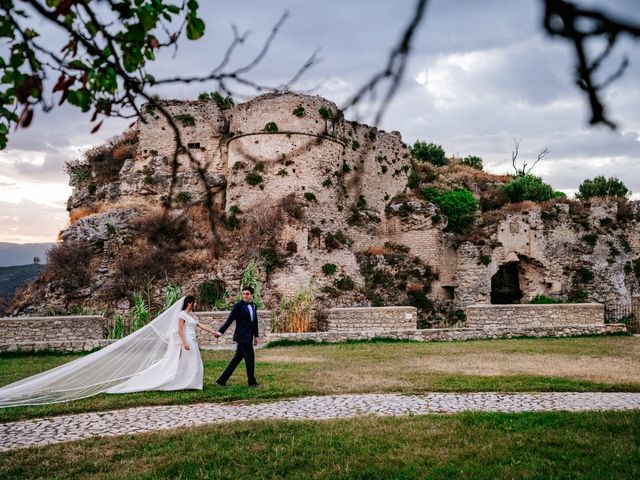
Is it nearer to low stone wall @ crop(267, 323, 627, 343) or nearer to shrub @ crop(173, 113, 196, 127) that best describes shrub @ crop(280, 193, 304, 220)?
shrub @ crop(173, 113, 196, 127)

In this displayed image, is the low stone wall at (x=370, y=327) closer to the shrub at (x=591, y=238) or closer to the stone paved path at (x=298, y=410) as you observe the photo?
the stone paved path at (x=298, y=410)

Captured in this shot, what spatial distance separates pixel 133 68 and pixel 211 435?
14.1ft

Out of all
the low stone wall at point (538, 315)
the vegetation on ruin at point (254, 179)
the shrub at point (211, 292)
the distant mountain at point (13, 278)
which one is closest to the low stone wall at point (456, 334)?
the low stone wall at point (538, 315)

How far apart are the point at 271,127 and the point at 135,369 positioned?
18260mm

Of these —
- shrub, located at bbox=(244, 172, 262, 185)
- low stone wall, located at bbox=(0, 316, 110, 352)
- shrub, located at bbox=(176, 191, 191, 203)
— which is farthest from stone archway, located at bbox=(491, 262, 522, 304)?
low stone wall, located at bbox=(0, 316, 110, 352)

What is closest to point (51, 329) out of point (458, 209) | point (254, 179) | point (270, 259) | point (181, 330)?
point (181, 330)

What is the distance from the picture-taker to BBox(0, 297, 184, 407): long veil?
8406 mm

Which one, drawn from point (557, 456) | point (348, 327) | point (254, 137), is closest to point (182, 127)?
point (254, 137)

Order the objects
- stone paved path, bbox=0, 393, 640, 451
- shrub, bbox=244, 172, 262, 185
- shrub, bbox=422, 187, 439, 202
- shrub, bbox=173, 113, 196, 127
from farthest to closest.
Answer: shrub, bbox=422, 187, 439, 202, shrub, bbox=173, 113, 196, 127, shrub, bbox=244, 172, 262, 185, stone paved path, bbox=0, 393, 640, 451

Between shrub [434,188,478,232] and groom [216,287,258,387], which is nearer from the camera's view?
groom [216,287,258,387]

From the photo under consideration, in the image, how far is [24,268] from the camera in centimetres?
3212

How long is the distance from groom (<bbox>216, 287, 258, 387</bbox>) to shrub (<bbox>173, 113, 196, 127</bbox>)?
20.5m

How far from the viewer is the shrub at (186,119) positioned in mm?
28203

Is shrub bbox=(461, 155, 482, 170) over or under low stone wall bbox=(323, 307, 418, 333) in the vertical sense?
over
